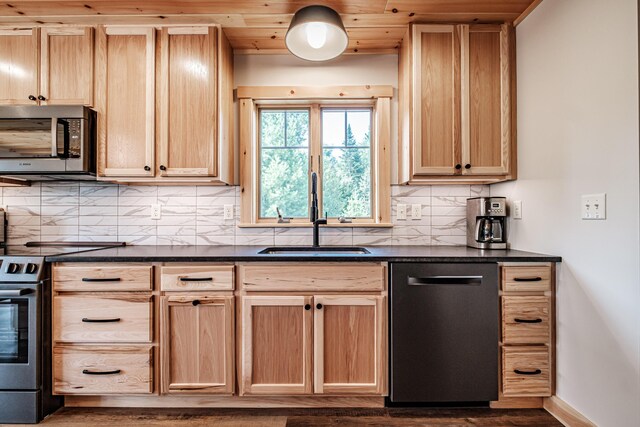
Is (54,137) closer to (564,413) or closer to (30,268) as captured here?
(30,268)

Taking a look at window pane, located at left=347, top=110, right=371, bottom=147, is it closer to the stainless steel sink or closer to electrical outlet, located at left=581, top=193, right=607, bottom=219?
the stainless steel sink

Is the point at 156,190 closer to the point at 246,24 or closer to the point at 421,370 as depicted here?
the point at 246,24

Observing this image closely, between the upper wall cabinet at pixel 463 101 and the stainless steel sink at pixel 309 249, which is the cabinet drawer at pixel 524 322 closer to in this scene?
the upper wall cabinet at pixel 463 101

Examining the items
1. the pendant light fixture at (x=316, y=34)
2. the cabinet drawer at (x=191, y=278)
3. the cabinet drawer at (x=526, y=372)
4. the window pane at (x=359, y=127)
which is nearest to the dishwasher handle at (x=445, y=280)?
the cabinet drawer at (x=526, y=372)

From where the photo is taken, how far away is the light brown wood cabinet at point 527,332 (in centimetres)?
183

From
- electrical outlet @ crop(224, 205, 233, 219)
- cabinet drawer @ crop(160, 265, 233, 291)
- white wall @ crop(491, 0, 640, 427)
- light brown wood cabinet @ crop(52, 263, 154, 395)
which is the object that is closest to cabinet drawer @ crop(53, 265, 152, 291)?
light brown wood cabinet @ crop(52, 263, 154, 395)

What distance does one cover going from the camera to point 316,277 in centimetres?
186

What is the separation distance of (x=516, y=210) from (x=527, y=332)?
29.9 inches

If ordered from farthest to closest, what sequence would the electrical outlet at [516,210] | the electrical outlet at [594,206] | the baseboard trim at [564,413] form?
the electrical outlet at [516,210] < the baseboard trim at [564,413] < the electrical outlet at [594,206]

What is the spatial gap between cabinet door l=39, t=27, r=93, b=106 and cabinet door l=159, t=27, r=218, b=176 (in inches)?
18.3

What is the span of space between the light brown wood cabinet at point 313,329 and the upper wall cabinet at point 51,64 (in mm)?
1634

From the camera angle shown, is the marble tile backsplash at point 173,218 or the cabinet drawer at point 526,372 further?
the marble tile backsplash at point 173,218

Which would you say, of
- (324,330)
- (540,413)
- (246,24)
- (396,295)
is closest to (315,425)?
(324,330)

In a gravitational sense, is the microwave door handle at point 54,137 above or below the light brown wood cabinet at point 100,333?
above
